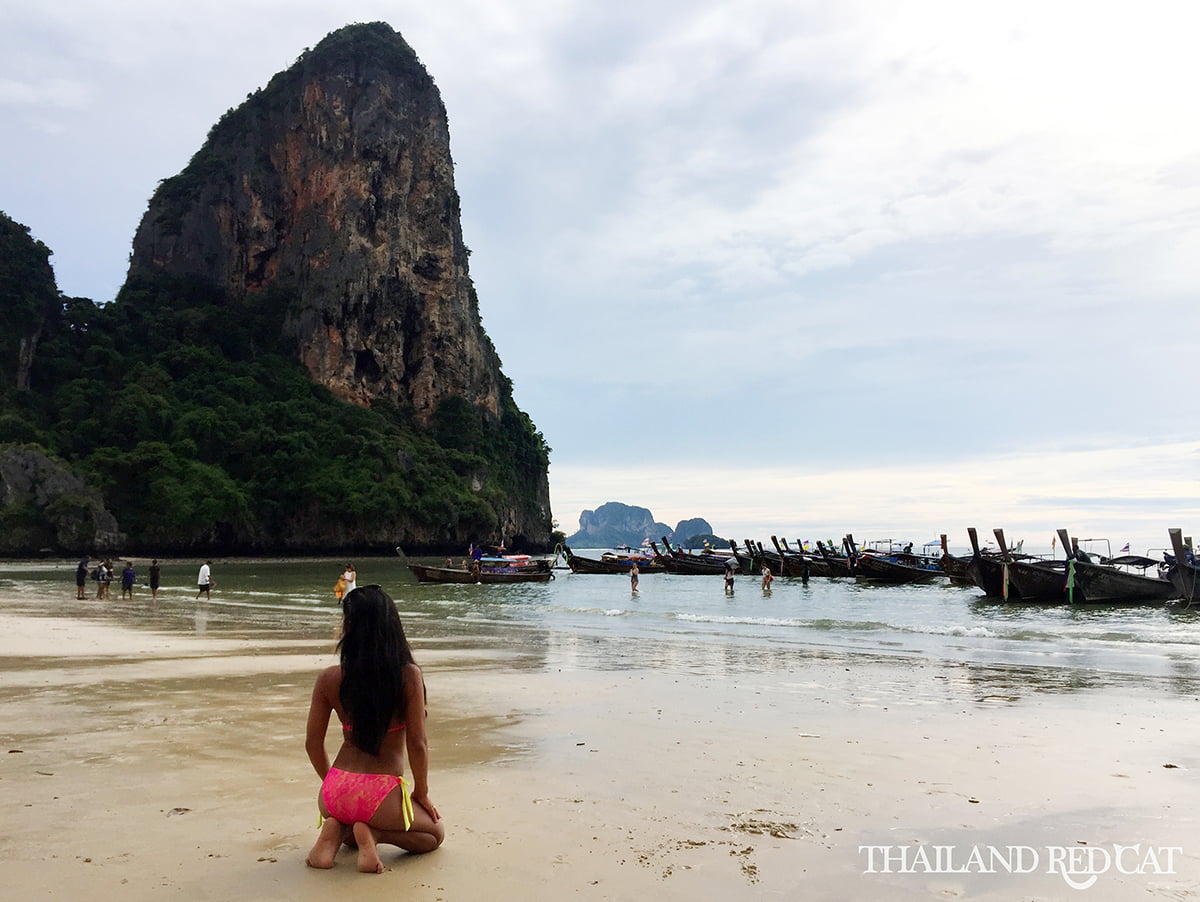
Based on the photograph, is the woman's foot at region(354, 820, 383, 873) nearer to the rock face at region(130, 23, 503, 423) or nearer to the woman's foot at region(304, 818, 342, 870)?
the woman's foot at region(304, 818, 342, 870)

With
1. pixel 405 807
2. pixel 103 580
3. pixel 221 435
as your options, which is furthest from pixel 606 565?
pixel 405 807

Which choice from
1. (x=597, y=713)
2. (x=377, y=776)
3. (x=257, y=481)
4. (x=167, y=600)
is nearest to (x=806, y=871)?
(x=377, y=776)

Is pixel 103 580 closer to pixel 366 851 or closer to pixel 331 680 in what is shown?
pixel 331 680

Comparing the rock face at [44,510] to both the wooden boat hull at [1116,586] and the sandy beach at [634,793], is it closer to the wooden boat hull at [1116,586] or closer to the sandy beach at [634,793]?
the sandy beach at [634,793]

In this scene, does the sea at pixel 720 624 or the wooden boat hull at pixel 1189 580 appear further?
the wooden boat hull at pixel 1189 580

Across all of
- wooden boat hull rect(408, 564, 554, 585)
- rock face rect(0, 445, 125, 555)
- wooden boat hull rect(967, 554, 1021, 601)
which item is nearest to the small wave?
wooden boat hull rect(967, 554, 1021, 601)

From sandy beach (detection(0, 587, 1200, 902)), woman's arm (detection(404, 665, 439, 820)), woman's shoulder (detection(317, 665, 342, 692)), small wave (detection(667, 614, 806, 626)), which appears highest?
woman's shoulder (detection(317, 665, 342, 692))

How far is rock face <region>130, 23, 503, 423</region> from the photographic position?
10000 centimetres

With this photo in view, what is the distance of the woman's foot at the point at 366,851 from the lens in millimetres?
4020

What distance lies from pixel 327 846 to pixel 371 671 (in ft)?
Answer: 2.67

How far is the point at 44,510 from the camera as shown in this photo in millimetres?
64750

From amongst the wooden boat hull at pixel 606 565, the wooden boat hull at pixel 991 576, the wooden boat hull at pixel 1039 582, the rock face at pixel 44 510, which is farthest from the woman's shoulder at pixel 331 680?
the rock face at pixel 44 510

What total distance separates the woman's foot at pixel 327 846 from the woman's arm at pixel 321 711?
0.36 m

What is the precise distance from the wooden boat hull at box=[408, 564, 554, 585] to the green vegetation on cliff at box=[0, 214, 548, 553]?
34.9 meters
